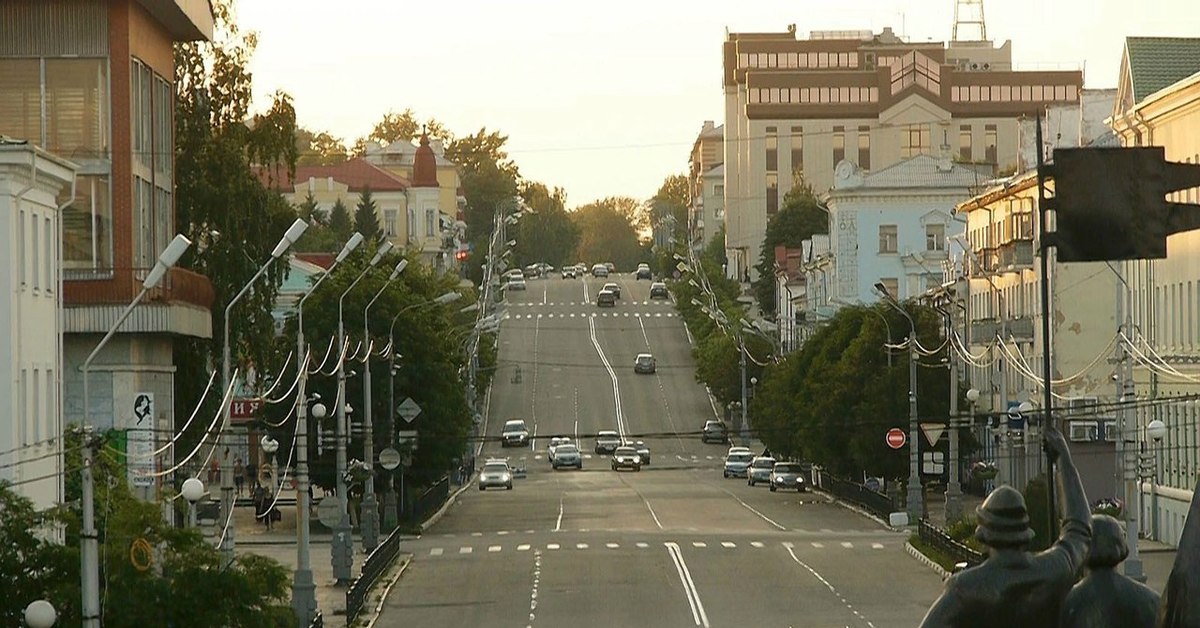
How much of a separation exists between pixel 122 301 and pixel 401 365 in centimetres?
2400

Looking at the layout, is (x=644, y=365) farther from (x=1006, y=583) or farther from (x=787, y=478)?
(x=1006, y=583)

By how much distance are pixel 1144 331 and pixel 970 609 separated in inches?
2239

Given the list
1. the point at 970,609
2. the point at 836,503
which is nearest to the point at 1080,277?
the point at 836,503

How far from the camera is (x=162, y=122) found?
57.6 meters

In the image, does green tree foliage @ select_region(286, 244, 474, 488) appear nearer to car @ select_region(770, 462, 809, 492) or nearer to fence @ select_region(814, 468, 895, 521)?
fence @ select_region(814, 468, 895, 521)

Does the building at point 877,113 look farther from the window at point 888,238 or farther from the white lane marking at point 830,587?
the white lane marking at point 830,587

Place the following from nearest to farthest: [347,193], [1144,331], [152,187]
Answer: [152,187], [1144,331], [347,193]

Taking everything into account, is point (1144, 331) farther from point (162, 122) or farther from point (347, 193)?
point (347, 193)

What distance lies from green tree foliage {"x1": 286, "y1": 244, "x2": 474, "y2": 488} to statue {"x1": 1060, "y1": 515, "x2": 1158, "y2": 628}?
6285 centimetres

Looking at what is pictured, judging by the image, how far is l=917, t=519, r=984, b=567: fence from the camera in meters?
48.9

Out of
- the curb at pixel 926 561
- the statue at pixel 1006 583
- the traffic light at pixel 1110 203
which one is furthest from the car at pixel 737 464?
the statue at pixel 1006 583

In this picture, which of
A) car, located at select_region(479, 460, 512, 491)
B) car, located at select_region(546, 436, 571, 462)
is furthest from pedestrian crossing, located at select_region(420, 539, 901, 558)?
car, located at select_region(546, 436, 571, 462)

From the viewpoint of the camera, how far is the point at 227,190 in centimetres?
6022

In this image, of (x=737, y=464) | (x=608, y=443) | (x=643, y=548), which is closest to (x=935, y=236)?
(x=608, y=443)
